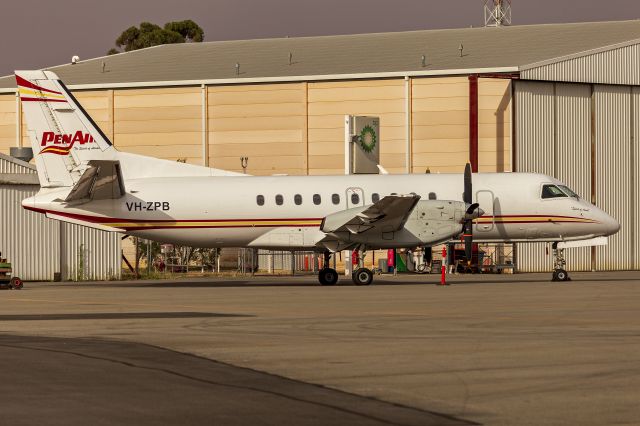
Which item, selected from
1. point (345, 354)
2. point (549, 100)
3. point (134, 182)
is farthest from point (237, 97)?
point (345, 354)

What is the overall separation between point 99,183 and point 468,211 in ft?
41.9

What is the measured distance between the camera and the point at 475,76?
60469 mm

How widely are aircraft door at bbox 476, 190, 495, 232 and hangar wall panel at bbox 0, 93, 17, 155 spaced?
140 feet

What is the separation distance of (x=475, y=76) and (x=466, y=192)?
23.2m

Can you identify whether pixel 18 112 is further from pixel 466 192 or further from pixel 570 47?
pixel 466 192

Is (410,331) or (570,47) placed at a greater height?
(570,47)

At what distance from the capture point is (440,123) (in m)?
64.0

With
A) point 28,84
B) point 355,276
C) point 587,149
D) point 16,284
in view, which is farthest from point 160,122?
point 355,276

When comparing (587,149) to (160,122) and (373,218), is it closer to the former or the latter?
(373,218)

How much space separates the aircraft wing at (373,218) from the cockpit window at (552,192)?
18.1 ft

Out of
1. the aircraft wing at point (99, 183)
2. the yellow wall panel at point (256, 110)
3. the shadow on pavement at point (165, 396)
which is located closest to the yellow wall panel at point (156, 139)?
the yellow wall panel at point (256, 110)

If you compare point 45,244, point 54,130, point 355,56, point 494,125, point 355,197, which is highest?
point 355,56

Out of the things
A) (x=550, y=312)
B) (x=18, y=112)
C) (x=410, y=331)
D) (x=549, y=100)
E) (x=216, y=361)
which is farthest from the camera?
(x=18, y=112)

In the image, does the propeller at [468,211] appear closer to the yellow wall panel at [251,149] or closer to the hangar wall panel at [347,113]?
the hangar wall panel at [347,113]
